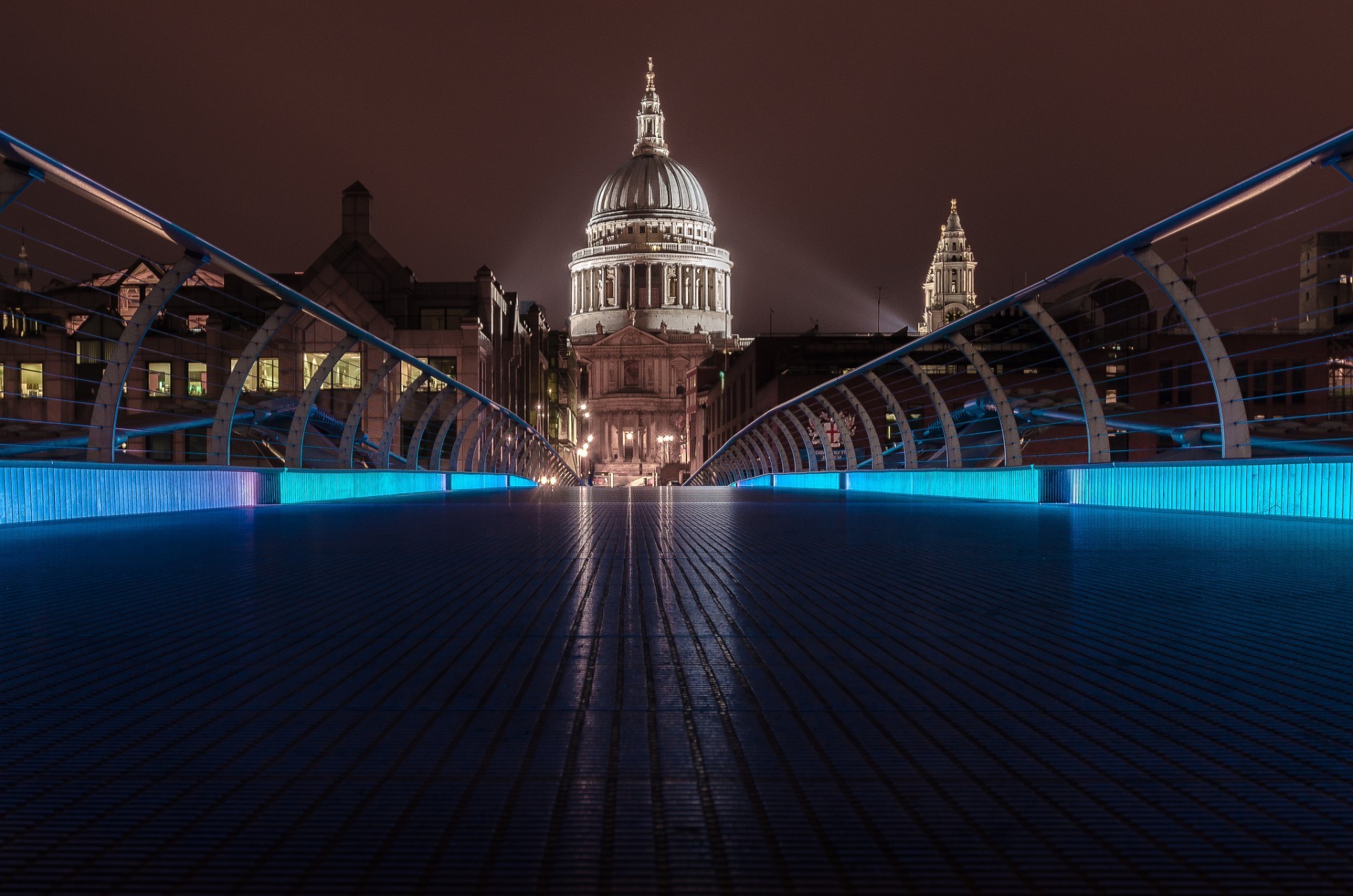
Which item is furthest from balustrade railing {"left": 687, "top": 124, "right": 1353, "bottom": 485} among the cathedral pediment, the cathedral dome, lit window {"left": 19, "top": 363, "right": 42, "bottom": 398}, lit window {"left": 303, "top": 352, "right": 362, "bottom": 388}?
the cathedral dome

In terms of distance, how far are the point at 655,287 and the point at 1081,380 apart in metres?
141

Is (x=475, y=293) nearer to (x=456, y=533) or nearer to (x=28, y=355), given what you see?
(x=28, y=355)

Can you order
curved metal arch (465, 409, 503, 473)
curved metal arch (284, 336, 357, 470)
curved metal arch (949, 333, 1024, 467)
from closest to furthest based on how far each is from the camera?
curved metal arch (284, 336, 357, 470) < curved metal arch (949, 333, 1024, 467) < curved metal arch (465, 409, 503, 473)

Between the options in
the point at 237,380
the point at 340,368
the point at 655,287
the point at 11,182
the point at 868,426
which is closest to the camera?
the point at 11,182

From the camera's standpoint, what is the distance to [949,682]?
8.32ft

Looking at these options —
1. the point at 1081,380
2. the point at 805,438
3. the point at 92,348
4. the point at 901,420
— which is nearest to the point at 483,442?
the point at 805,438

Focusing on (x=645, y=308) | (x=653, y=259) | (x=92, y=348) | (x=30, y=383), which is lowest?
(x=30, y=383)

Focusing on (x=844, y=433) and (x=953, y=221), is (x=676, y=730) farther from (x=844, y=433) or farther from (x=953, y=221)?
(x=953, y=221)

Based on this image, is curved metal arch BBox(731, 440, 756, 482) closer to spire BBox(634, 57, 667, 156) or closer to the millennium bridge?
the millennium bridge

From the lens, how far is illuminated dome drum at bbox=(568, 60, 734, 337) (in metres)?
147

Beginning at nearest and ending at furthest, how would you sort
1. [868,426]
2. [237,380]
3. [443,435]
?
[237,380] → [868,426] → [443,435]

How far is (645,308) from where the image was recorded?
5856 inches

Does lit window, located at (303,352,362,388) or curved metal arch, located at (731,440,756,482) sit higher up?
lit window, located at (303,352,362,388)

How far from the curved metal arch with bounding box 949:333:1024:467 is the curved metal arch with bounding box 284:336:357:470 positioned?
539cm
